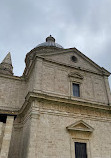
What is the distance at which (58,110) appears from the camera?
1230cm

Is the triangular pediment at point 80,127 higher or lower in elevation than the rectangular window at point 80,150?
higher

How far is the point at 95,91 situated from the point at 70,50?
5208 mm

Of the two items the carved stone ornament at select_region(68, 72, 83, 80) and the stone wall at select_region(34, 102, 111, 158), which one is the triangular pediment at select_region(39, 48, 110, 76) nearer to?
the carved stone ornament at select_region(68, 72, 83, 80)

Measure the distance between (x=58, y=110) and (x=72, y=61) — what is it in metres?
6.32

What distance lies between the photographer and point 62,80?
1453cm

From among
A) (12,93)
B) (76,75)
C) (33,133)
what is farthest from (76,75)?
(33,133)

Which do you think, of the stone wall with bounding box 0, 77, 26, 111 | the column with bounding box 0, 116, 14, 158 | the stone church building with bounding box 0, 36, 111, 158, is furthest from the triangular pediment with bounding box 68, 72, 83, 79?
the column with bounding box 0, 116, 14, 158

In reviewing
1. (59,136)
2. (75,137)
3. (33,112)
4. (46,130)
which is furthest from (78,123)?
(33,112)

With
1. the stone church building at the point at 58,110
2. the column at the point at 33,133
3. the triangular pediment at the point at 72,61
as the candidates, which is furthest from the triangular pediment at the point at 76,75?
the column at the point at 33,133

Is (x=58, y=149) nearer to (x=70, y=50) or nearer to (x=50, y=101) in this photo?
Result: (x=50, y=101)

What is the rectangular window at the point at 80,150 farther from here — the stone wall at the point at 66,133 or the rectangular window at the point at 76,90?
the rectangular window at the point at 76,90

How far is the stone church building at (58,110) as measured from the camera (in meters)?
10.7

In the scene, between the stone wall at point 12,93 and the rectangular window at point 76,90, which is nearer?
the rectangular window at point 76,90

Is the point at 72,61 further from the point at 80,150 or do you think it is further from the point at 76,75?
the point at 80,150
